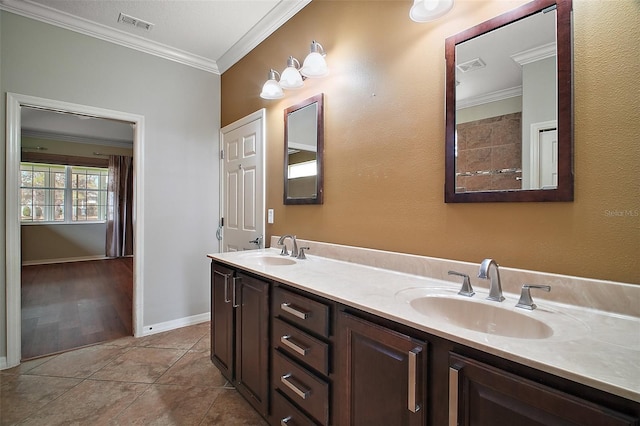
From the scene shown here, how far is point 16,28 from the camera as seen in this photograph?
7.45ft

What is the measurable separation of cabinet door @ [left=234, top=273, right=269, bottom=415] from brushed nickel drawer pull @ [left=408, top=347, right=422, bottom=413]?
850 millimetres

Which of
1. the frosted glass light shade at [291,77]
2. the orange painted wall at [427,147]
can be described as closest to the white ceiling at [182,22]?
the orange painted wall at [427,147]

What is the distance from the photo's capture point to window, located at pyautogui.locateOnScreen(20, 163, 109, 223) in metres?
6.00

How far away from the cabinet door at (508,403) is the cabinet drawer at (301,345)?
1.78 ft

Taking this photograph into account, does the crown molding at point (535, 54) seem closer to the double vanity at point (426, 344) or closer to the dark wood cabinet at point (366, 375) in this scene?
the double vanity at point (426, 344)

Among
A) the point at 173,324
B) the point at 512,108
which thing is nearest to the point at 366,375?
the point at 512,108

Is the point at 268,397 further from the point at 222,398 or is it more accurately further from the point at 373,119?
the point at 373,119

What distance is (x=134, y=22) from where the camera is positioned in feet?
8.21

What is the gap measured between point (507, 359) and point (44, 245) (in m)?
8.18

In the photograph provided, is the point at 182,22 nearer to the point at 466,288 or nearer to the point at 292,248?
the point at 292,248

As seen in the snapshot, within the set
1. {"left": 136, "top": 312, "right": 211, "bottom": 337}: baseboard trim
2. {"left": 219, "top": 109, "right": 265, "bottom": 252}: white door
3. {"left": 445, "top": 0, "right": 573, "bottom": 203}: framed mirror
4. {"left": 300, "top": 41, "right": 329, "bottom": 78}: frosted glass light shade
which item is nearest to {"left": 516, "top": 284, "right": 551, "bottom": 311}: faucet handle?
{"left": 445, "top": 0, "right": 573, "bottom": 203}: framed mirror

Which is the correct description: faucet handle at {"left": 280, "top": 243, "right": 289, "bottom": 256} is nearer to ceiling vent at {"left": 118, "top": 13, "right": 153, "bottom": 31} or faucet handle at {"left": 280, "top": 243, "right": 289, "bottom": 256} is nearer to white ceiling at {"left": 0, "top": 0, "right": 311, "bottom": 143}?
white ceiling at {"left": 0, "top": 0, "right": 311, "bottom": 143}

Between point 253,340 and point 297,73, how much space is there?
5.89 ft

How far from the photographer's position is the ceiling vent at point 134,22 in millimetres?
2436
